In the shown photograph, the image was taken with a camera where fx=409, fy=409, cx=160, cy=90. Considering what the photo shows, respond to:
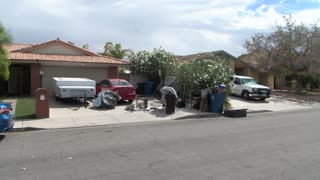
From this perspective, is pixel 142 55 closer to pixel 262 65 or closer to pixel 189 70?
pixel 189 70

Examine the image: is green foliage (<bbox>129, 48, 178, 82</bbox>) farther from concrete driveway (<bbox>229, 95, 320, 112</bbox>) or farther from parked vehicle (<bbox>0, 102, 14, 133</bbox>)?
parked vehicle (<bbox>0, 102, 14, 133</bbox>)

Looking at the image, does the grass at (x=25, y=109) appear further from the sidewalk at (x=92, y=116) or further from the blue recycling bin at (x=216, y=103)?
the blue recycling bin at (x=216, y=103)

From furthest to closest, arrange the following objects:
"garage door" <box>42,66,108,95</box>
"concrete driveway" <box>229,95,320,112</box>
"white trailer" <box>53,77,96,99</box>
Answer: "garage door" <box>42,66,108,95</box>
"concrete driveway" <box>229,95,320,112</box>
"white trailer" <box>53,77,96,99</box>

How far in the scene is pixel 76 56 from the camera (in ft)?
98.8

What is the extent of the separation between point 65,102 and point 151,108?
526cm

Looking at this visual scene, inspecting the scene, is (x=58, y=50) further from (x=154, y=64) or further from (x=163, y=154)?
(x=163, y=154)

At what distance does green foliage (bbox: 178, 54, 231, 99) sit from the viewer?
80.1 ft

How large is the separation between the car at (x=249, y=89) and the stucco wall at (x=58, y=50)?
39.3 feet

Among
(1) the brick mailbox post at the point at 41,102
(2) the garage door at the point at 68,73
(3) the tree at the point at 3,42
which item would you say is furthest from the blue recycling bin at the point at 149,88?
(1) the brick mailbox post at the point at 41,102

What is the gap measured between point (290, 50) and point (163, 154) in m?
32.1

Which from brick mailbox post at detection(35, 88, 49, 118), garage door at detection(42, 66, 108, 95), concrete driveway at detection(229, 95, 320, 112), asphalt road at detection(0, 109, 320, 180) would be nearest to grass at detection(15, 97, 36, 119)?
brick mailbox post at detection(35, 88, 49, 118)

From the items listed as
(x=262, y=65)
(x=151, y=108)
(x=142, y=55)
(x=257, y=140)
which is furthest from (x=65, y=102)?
(x=262, y=65)

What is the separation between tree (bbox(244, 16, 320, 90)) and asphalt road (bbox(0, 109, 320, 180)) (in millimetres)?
24853

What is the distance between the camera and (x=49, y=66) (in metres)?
28.8
